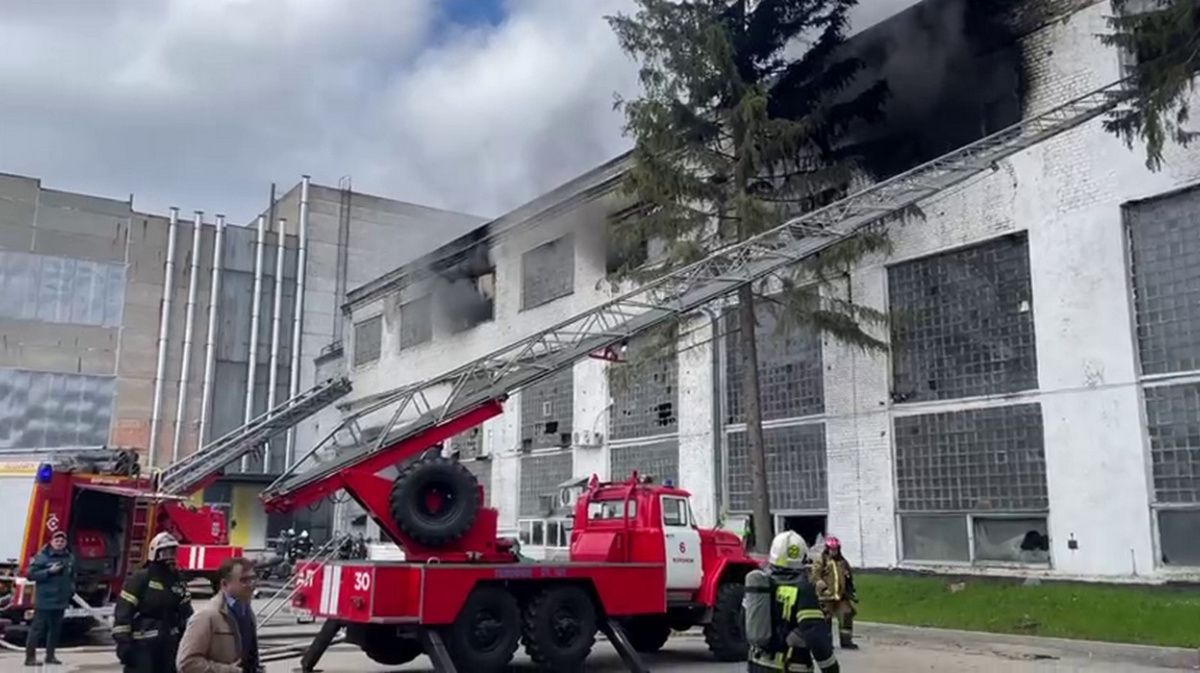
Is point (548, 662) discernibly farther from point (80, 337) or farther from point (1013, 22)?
point (80, 337)

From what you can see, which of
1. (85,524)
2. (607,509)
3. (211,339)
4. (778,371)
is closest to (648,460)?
(778,371)

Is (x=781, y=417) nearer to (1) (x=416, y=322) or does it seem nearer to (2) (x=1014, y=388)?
(2) (x=1014, y=388)

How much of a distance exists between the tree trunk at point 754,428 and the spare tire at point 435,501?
7.65 metres

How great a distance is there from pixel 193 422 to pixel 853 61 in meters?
28.5

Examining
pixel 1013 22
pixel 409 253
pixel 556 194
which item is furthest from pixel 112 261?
pixel 1013 22

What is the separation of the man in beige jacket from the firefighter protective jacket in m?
0.50

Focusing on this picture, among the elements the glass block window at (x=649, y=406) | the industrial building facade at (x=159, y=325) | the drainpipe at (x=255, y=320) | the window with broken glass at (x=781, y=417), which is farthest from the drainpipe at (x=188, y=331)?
the window with broken glass at (x=781, y=417)

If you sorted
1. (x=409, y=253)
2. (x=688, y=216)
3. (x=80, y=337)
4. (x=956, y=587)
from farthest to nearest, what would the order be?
(x=409, y=253) < (x=80, y=337) < (x=688, y=216) < (x=956, y=587)

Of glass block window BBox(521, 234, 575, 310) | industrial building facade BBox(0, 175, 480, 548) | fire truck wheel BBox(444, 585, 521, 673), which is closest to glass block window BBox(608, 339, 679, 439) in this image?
glass block window BBox(521, 234, 575, 310)

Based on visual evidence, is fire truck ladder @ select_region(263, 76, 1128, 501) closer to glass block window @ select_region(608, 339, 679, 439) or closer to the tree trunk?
the tree trunk

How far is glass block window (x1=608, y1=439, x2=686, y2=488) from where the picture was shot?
22562mm

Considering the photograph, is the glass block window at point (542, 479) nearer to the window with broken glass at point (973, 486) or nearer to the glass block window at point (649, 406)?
the glass block window at point (649, 406)

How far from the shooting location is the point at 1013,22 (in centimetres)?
1756

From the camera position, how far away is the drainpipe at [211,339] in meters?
37.2
